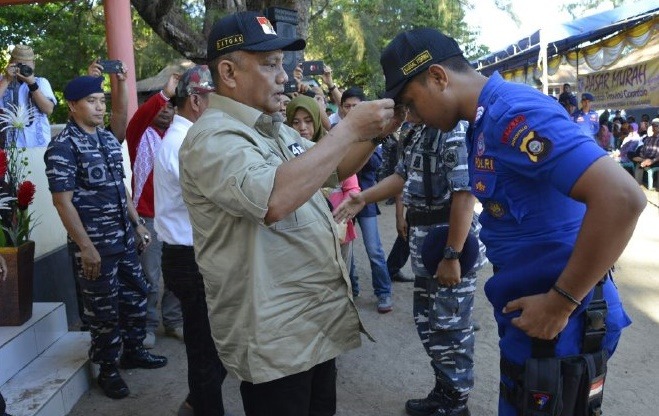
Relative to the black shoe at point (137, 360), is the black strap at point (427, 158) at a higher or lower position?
higher

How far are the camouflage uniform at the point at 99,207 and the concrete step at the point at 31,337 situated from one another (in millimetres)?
394

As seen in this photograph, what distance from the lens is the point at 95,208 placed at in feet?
12.2

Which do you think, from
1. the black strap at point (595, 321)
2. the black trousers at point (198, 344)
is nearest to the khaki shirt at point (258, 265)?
the black strap at point (595, 321)

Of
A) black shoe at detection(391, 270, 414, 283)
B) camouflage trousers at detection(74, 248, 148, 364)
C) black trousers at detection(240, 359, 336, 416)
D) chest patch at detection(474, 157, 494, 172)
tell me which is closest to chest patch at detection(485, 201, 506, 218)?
chest patch at detection(474, 157, 494, 172)

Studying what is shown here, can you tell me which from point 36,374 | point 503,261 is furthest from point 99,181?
point 503,261

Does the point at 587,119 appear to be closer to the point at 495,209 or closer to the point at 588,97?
the point at 588,97

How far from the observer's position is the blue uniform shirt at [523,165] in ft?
5.17

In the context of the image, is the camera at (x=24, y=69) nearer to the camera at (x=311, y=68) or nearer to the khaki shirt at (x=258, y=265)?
the camera at (x=311, y=68)

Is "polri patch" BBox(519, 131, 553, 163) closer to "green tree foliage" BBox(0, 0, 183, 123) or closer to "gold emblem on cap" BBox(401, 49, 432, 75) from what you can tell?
"gold emblem on cap" BBox(401, 49, 432, 75)

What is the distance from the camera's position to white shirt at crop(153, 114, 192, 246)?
10.6ft

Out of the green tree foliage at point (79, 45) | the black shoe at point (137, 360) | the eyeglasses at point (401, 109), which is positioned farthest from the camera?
the green tree foliage at point (79, 45)

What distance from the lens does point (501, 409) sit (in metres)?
2.05

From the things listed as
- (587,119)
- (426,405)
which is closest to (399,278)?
(426,405)

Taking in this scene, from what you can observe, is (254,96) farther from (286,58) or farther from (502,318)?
(286,58)
